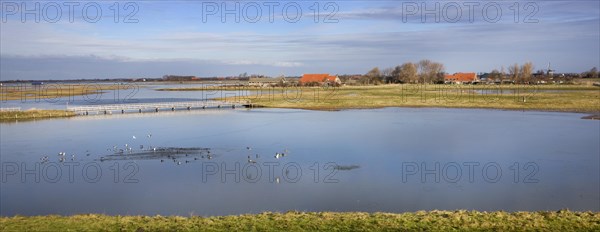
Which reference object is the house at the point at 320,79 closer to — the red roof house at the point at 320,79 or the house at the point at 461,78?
the red roof house at the point at 320,79

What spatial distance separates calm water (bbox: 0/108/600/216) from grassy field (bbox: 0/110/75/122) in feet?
30.2

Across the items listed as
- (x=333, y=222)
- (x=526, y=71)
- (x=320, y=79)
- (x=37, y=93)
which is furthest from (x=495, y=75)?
(x=333, y=222)

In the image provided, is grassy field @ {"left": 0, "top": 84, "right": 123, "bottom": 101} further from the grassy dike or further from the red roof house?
the grassy dike

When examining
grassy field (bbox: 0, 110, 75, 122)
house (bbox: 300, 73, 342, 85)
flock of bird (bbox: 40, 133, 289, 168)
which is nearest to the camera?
flock of bird (bbox: 40, 133, 289, 168)

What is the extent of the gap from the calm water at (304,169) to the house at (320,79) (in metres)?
98.4

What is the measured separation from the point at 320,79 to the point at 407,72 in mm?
28596

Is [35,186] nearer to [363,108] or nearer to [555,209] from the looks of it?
[555,209]

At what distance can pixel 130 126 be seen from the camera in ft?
123

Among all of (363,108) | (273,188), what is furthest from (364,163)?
(363,108)

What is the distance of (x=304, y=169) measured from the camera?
19.1 metres

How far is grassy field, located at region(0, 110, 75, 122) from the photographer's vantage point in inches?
1699

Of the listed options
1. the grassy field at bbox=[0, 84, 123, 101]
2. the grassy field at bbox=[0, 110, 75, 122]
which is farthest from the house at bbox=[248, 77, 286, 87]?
the grassy field at bbox=[0, 110, 75, 122]

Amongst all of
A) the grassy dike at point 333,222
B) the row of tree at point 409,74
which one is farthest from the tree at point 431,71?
the grassy dike at point 333,222

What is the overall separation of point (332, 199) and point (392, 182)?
123 inches
